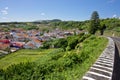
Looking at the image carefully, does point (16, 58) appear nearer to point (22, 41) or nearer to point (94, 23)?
point (94, 23)

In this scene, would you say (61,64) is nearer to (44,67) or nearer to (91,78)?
(44,67)

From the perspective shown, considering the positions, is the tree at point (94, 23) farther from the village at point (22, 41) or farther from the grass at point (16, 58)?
the village at point (22, 41)

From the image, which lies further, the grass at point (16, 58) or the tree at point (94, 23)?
the tree at point (94, 23)

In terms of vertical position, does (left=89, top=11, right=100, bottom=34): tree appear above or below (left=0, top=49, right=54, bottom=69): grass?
above

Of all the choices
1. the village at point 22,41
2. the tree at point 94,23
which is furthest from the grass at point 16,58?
the tree at point 94,23

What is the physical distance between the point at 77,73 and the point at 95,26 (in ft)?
150

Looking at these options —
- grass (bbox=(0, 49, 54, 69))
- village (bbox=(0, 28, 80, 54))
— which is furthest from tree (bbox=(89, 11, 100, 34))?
village (bbox=(0, 28, 80, 54))

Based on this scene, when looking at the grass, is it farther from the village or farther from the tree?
the tree

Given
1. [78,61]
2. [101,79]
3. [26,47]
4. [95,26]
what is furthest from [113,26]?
[101,79]

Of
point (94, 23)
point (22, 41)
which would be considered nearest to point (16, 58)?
point (94, 23)

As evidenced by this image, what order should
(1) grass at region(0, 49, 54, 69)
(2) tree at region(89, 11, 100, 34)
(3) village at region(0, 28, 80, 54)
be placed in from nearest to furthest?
(1) grass at region(0, 49, 54, 69), (2) tree at region(89, 11, 100, 34), (3) village at region(0, 28, 80, 54)

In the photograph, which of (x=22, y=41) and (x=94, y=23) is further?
(x=22, y=41)

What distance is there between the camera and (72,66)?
318 inches

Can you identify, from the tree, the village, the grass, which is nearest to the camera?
the grass
